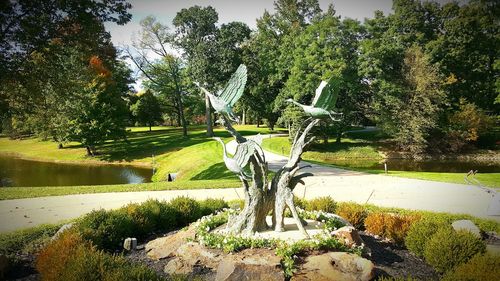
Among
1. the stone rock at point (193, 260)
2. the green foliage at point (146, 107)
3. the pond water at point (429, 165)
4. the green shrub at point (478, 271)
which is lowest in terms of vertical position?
the pond water at point (429, 165)

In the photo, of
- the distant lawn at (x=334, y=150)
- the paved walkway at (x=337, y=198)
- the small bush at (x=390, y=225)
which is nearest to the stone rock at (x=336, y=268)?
the small bush at (x=390, y=225)

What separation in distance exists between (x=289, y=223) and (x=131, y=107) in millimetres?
43032

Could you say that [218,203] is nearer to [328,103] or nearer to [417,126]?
[328,103]

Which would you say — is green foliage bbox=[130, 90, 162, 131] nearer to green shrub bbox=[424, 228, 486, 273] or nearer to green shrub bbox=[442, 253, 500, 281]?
green shrub bbox=[424, 228, 486, 273]

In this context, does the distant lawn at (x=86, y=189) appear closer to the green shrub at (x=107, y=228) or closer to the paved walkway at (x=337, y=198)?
the paved walkway at (x=337, y=198)

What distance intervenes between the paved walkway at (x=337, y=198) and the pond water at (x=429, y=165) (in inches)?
431

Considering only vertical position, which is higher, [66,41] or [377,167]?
[66,41]

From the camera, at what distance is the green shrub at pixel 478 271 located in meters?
5.17

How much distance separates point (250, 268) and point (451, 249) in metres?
4.29

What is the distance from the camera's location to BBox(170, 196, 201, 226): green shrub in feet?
36.7

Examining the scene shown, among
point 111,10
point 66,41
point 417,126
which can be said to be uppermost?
point 111,10

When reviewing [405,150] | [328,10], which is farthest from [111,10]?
[405,150]

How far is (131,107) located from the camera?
1891 inches

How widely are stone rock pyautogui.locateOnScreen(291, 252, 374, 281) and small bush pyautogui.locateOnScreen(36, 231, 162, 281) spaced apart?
302 centimetres
